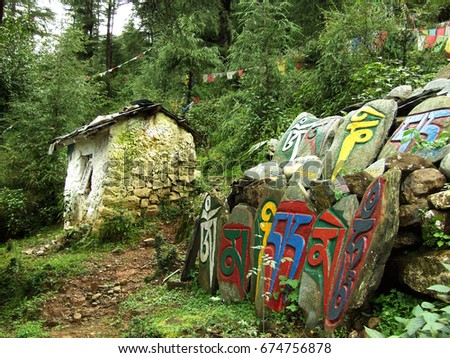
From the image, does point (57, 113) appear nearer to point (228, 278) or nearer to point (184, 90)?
point (184, 90)

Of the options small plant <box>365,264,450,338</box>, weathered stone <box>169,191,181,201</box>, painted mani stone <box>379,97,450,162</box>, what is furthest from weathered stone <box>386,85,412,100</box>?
weathered stone <box>169,191,181,201</box>

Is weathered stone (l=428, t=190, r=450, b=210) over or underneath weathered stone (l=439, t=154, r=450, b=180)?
underneath

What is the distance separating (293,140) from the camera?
602 cm

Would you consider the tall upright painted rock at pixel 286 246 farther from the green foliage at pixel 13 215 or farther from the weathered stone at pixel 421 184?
the green foliage at pixel 13 215

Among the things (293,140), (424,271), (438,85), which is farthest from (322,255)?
(438,85)

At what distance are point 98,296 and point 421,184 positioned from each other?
478 cm

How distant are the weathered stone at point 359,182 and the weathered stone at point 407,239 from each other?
0.50 m

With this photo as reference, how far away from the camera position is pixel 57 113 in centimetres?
1213

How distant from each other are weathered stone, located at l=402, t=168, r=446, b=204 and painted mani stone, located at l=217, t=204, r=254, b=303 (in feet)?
5.55

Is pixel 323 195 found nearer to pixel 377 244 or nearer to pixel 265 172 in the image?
pixel 377 244

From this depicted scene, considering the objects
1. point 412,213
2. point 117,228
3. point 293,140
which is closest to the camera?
point 412,213

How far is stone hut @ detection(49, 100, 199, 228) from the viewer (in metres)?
8.77

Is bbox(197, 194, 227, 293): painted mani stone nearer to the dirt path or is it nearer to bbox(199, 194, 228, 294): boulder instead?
bbox(199, 194, 228, 294): boulder

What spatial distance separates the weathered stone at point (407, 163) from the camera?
341 cm
